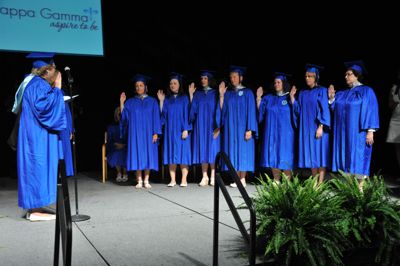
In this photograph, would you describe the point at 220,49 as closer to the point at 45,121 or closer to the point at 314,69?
the point at 314,69

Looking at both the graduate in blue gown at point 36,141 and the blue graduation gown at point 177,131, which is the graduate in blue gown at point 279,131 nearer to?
the blue graduation gown at point 177,131

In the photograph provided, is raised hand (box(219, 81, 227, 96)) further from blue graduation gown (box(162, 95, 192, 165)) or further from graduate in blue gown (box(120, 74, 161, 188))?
graduate in blue gown (box(120, 74, 161, 188))

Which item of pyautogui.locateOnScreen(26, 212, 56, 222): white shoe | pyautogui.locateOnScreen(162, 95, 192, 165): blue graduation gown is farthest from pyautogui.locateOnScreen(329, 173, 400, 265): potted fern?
pyautogui.locateOnScreen(162, 95, 192, 165): blue graduation gown

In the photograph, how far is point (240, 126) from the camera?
5996 mm

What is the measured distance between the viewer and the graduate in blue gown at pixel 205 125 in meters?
6.20

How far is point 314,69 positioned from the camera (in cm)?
568

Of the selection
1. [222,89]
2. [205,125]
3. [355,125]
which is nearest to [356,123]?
[355,125]

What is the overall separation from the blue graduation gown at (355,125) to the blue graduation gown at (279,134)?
68 cm

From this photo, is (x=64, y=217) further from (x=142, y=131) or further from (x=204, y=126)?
(x=204, y=126)

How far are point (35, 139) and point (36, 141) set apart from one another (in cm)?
2

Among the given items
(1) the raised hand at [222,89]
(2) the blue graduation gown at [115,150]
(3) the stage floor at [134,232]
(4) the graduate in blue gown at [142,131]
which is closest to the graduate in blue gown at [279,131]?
(1) the raised hand at [222,89]

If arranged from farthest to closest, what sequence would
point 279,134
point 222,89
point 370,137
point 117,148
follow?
point 117,148 → point 222,89 → point 279,134 → point 370,137

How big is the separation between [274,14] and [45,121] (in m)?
5.11

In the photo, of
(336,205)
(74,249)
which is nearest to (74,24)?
(74,249)
